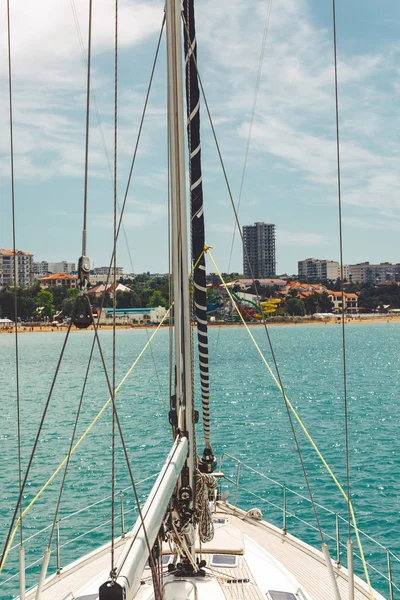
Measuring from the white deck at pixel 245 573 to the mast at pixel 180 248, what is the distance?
150 cm

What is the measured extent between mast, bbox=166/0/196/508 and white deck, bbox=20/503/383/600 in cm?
150

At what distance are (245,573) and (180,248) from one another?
372 centimetres

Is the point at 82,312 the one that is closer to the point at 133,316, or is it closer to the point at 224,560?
the point at 224,560

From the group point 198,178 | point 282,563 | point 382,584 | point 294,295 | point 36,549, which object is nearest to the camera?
point 198,178

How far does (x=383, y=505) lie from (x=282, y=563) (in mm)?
8997

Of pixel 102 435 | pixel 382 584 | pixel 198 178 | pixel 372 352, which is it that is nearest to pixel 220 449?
pixel 102 435

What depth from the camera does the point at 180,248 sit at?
508 cm

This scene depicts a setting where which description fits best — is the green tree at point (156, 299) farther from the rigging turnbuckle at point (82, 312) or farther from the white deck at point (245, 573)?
the rigging turnbuckle at point (82, 312)

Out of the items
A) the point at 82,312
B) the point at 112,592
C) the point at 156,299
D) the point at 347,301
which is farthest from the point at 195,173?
the point at 347,301

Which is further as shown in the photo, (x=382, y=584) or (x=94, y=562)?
(x=382, y=584)

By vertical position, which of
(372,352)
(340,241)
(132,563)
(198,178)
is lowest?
(372,352)

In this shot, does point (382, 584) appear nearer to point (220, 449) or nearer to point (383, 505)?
point (383, 505)

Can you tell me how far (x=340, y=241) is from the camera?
17.8 ft

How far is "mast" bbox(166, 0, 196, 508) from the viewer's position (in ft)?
15.8
